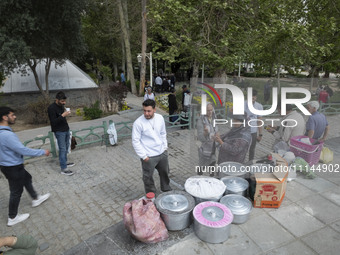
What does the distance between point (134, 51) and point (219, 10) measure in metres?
19.2

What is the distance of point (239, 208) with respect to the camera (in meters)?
3.37

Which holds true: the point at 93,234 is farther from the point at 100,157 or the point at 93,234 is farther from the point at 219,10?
the point at 219,10

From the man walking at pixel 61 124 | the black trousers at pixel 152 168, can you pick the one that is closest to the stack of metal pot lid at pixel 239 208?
the black trousers at pixel 152 168

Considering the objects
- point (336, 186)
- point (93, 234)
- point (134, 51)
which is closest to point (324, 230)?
point (336, 186)

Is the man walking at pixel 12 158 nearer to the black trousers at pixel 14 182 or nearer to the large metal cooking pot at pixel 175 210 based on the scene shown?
the black trousers at pixel 14 182

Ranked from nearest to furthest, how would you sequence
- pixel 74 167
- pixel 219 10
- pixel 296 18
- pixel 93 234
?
1. pixel 93 234
2. pixel 74 167
3. pixel 219 10
4. pixel 296 18

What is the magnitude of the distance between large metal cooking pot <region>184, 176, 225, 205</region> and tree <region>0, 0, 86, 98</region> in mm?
10917

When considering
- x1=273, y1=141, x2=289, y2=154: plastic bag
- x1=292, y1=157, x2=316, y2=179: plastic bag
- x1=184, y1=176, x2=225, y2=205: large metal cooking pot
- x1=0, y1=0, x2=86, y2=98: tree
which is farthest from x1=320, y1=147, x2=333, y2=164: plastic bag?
x1=0, y1=0, x2=86, y2=98: tree

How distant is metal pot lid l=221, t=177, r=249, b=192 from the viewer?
3764 mm

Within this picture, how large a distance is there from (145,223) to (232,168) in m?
1.92

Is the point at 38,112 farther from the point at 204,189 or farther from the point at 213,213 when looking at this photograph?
the point at 213,213

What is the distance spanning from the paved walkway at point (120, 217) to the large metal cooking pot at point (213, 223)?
102mm

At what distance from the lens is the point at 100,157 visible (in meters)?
6.58

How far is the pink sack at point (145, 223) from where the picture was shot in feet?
9.84
